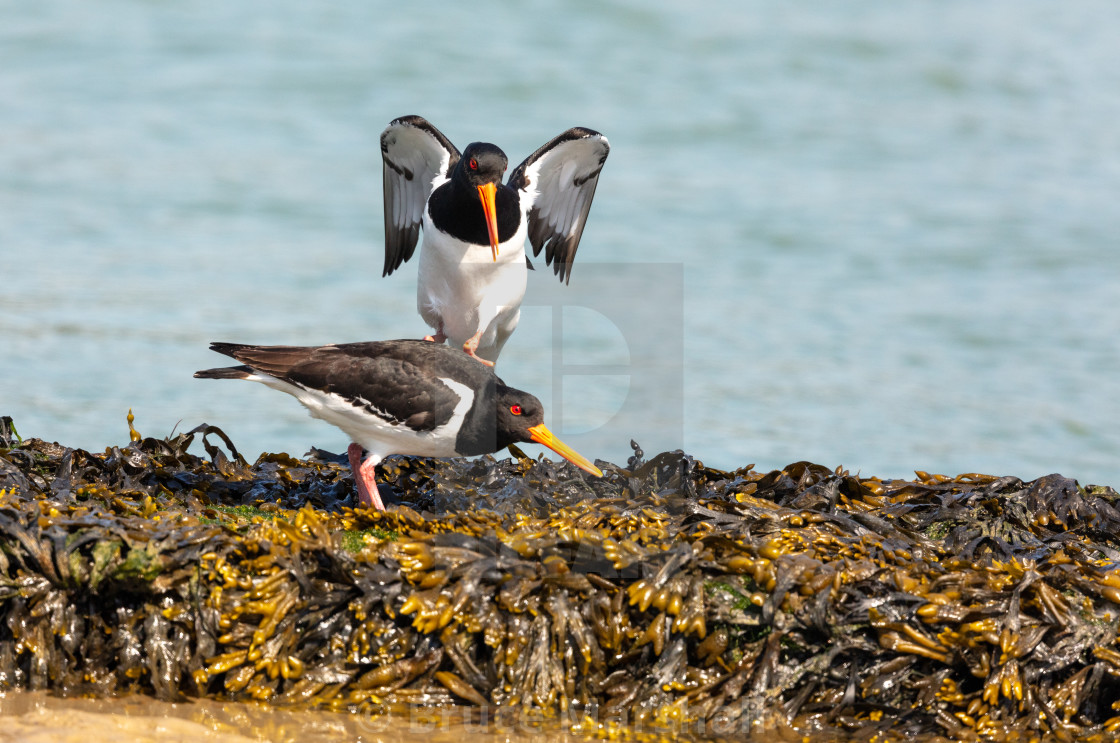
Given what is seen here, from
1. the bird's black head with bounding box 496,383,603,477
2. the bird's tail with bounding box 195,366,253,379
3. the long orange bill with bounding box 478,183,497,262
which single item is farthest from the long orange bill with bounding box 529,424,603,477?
the long orange bill with bounding box 478,183,497,262

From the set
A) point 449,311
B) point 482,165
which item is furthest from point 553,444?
point 449,311

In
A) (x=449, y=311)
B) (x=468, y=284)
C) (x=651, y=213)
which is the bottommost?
(x=449, y=311)

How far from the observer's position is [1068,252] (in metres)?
13.1

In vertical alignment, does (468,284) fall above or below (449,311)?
above

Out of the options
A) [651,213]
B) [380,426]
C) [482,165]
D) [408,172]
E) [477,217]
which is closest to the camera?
[380,426]

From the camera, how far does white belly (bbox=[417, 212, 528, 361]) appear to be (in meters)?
6.58

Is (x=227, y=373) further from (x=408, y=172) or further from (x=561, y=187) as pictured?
(x=561, y=187)

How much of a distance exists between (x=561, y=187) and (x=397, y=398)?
10.4 feet

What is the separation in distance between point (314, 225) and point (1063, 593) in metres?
10.7

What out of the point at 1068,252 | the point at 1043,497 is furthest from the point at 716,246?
the point at 1043,497

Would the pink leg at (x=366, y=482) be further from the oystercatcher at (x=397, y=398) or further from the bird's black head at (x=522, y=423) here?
the bird's black head at (x=522, y=423)

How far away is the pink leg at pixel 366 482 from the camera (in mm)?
4660

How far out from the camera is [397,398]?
4.70 m

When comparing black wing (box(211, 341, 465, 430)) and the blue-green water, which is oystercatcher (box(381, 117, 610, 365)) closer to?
the blue-green water
